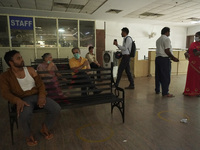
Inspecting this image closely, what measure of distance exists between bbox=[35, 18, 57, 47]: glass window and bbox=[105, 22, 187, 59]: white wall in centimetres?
311

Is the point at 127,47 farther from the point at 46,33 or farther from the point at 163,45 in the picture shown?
the point at 46,33

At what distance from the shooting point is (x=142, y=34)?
999 centimetres

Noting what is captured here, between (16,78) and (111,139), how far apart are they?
1338 mm

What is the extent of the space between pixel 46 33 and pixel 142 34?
5.97m

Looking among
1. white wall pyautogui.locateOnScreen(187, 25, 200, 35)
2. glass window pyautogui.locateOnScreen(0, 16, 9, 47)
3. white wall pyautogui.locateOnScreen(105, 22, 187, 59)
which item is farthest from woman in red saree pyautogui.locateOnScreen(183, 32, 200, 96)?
white wall pyautogui.locateOnScreen(187, 25, 200, 35)

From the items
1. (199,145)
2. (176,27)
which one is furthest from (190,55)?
(176,27)

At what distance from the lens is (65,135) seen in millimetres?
1972

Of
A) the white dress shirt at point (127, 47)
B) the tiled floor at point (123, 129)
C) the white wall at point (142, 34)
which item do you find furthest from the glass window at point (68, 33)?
the tiled floor at point (123, 129)

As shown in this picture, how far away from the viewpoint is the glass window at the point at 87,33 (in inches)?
308

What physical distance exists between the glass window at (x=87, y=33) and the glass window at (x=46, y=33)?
4.42 ft

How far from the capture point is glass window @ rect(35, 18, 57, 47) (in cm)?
724

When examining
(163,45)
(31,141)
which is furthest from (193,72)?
(31,141)

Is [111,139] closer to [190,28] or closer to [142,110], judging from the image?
[142,110]

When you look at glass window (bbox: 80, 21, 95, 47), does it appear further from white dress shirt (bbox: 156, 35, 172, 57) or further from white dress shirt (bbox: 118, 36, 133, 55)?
white dress shirt (bbox: 156, 35, 172, 57)
